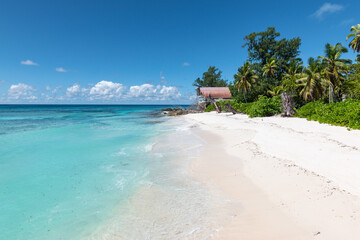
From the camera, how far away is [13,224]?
430 cm

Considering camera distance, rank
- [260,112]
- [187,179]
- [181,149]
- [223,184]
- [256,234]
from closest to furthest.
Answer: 1. [256,234]
2. [223,184]
3. [187,179]
4. [181,149]
5. [260,112]

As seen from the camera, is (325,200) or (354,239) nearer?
(354,239)

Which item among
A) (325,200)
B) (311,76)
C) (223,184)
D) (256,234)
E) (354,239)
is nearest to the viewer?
(354,239)

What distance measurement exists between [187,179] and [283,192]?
2.84 m

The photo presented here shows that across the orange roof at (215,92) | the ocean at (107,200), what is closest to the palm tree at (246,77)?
the orange roof at (215,92)

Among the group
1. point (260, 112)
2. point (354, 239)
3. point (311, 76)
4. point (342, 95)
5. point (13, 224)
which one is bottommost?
point (13, 224)

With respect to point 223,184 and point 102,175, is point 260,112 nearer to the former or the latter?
point 223,184

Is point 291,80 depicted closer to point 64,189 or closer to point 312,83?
point 312,83

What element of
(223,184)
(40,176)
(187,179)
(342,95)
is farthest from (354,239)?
(342,95)

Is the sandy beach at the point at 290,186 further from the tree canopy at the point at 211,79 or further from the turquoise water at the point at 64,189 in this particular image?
the tree canopy at the point at 211,79

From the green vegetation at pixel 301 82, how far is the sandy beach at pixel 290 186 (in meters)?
5.47

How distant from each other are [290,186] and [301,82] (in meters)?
30.5

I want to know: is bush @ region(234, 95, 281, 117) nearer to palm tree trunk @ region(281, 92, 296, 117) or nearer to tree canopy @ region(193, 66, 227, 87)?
palm tree trunk @ region(281, 92, 296, 117)

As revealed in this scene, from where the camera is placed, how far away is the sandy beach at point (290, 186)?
3.29 m
